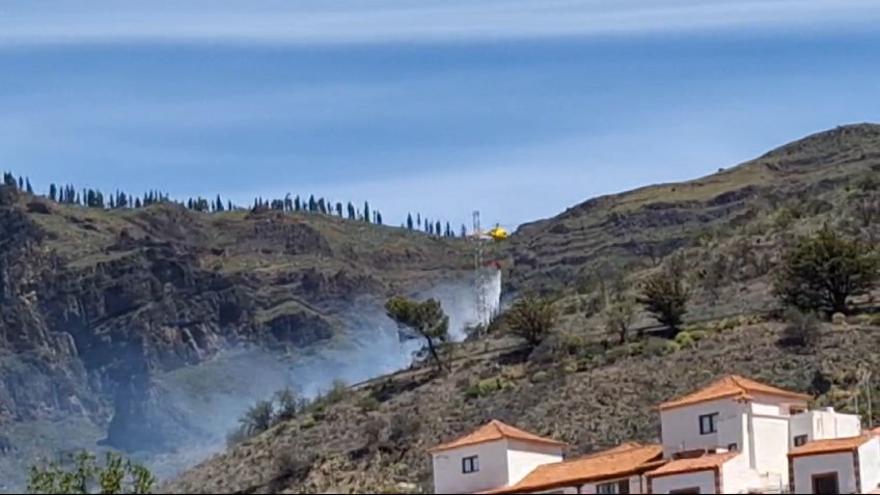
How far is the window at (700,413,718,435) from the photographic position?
262ft

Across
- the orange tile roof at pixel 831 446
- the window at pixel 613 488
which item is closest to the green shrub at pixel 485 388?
the orange tile roof at pixel 831 446

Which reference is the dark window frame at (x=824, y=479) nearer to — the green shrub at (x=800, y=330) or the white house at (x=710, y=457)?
the white house at (x=710, y=457)

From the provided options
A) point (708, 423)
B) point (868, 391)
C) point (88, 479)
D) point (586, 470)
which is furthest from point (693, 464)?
point (868, 391)

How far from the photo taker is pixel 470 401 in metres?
135

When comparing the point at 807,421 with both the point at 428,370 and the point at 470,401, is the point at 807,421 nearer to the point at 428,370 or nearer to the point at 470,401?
the point at 470,401

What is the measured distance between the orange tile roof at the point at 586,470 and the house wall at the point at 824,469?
15.1 feet

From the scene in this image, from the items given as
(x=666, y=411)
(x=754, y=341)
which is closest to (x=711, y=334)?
(x=754, y=341)

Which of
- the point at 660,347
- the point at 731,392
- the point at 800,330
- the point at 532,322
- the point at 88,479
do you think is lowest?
the point at 88,479

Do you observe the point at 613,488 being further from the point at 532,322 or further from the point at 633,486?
the point at 532,322

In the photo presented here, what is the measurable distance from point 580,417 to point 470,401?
10800 mm

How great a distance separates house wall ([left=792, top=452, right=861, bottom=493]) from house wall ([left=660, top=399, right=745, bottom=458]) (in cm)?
316

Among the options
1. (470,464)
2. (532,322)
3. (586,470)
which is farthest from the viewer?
(532,322)

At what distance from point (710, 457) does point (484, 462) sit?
855 cm

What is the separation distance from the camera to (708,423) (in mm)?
80250
